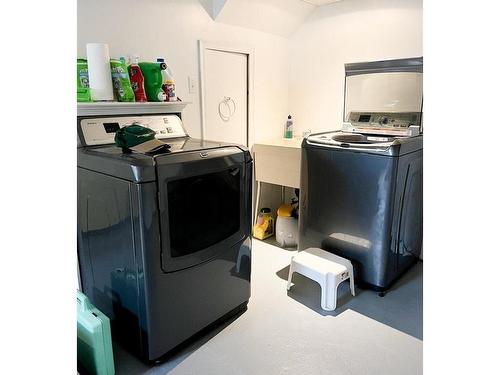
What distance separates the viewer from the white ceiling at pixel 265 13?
2.62 metres

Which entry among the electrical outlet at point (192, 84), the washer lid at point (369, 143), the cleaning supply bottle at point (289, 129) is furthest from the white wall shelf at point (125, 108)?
the cleaning supply bottle at point (289, 129)

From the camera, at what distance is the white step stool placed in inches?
86.3

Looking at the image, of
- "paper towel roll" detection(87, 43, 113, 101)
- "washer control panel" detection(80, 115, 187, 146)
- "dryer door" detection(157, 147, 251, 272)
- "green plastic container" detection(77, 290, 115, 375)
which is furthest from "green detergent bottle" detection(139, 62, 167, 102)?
"green plastic container" detection(77, 290, 115, 375)

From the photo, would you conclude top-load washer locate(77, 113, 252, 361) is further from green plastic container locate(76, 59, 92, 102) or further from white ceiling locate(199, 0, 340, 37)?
white ceiling locate(199, 0, 340, 37)

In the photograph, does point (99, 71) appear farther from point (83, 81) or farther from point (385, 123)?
point (385, 123)

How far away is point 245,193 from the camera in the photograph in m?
2.00

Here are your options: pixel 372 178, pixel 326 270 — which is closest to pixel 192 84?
pixel 372 178

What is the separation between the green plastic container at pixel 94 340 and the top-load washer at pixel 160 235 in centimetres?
16

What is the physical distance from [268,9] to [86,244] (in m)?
2.22
